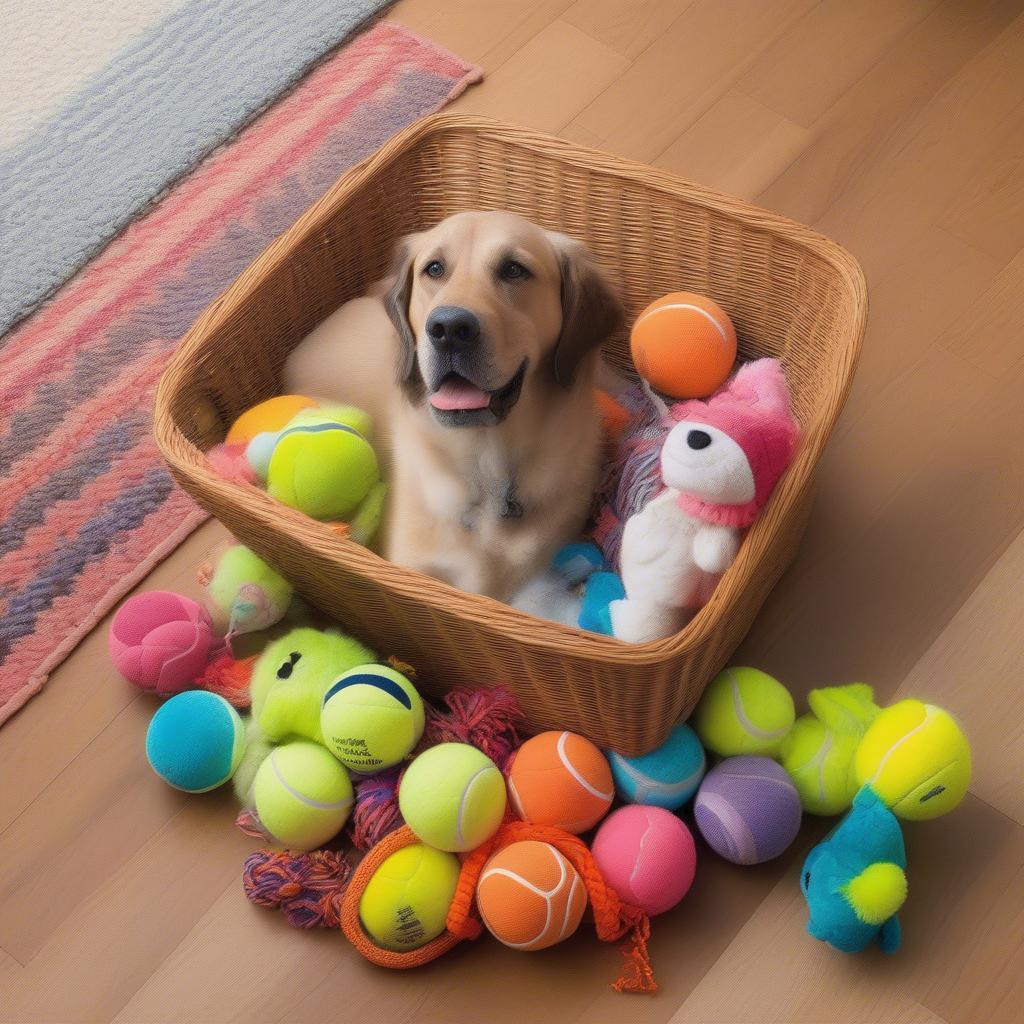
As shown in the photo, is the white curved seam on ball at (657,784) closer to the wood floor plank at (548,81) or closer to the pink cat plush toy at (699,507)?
the pink cat plush toy at (699,507)

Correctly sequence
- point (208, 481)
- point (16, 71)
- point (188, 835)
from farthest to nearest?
point (16, 71)
point (188, 835)
point (208, 481)

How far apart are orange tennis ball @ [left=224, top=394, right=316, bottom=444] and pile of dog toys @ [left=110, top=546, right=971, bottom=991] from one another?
342mm

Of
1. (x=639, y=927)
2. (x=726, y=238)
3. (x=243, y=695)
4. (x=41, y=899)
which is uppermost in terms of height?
(x=726, y=238)

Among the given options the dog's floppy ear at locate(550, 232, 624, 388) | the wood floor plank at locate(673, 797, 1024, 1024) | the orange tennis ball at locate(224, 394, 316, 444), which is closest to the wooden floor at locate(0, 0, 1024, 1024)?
→ the wood floor plank at locate(673, 797, 1024, 1024)

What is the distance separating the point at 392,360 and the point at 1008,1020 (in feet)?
4.11

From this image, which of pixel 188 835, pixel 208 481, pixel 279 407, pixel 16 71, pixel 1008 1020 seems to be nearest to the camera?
pixel 1008 1020

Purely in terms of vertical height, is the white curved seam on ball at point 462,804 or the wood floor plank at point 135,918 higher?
the white curved seam on ball at point 462,804

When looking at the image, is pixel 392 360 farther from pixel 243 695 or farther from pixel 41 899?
pixel 41 899

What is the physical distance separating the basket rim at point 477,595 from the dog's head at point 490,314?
247 mm

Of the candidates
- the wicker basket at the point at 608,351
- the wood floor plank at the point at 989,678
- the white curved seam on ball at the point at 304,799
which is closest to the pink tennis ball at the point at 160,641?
the wicker basket at the point at 608,351

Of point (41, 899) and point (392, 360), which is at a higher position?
point (392, 360)

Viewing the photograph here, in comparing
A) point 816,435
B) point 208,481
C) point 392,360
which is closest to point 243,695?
point 208,481

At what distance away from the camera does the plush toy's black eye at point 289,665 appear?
1657 mm

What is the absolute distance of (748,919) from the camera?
1591mm
